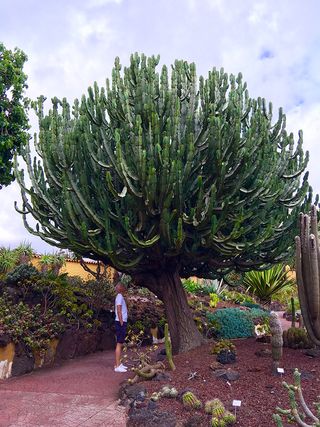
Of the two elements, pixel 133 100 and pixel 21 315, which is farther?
pixel 21 315

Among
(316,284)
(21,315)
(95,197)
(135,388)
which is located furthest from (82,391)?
(316,284)

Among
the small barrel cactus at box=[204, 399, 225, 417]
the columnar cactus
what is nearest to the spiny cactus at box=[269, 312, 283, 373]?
the columnar cactus

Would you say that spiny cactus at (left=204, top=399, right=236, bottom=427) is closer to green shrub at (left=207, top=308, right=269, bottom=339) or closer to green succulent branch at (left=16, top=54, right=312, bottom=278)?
green succulent branch at (left=16, top=54, right=312, bottom=278)

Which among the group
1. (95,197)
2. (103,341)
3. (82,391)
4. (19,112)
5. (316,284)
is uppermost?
(19,112)

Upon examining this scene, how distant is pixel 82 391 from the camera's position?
257 inches

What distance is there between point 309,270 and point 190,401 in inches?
102

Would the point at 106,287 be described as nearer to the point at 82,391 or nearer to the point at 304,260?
the point at 82,391

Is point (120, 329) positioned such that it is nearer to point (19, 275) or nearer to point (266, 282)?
point (19, 275)

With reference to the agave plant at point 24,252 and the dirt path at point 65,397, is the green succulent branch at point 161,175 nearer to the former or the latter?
the dirt path at point 65,397

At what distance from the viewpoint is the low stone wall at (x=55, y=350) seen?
7.57 metres

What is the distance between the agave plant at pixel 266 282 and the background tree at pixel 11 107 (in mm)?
9323

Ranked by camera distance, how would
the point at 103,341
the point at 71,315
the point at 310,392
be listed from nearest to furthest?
the point at 310,392
the point at 71,315
the point at 103,341

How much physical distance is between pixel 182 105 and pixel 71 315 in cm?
491

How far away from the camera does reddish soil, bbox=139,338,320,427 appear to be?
479cm
